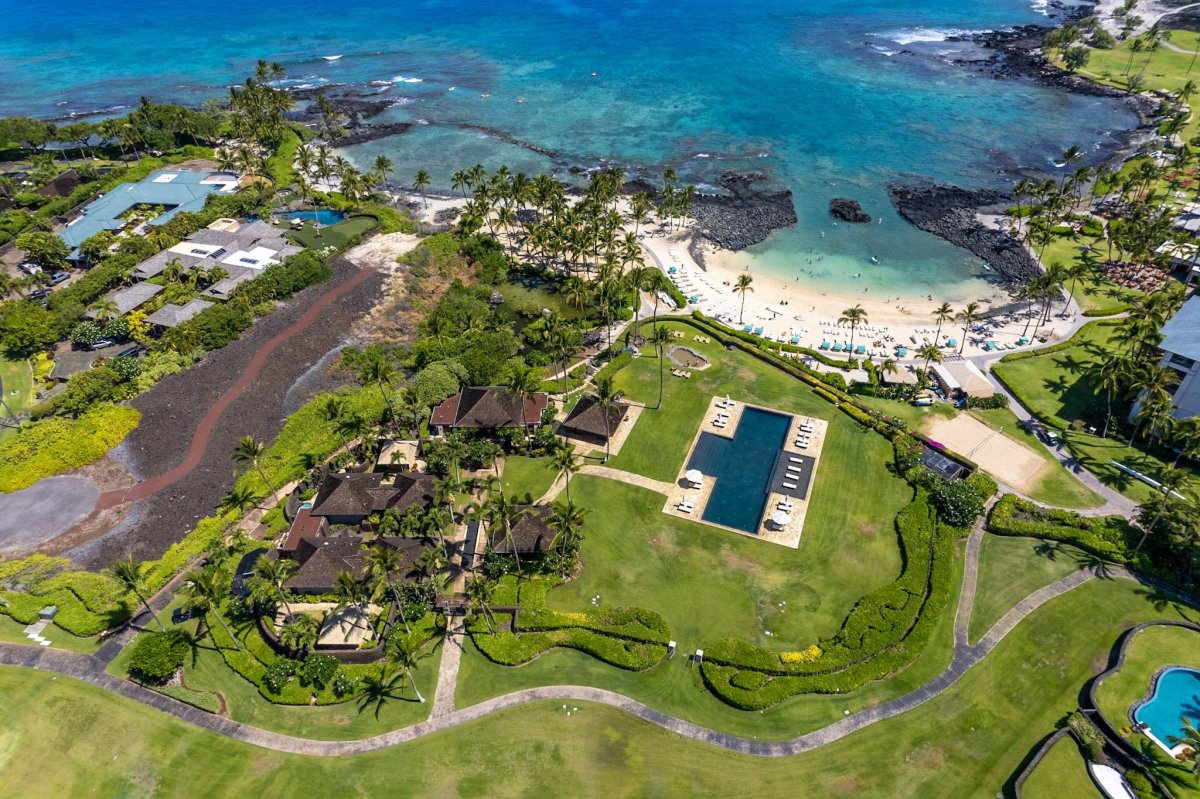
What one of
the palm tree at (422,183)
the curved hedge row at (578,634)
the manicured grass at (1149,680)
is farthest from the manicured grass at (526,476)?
the palm tree at (422,183)

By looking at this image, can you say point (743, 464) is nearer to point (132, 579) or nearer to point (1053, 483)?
point (1053, 483)

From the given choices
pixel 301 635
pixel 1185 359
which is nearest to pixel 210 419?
pixel 301 635

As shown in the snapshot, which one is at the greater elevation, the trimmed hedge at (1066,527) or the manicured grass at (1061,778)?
the trimmed hedge at (1066,527)

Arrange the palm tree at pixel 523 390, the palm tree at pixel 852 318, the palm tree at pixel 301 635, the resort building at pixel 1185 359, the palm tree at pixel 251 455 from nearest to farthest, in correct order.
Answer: the palm tree at pixel 301 635 < the palm tree at pixel 251 455 < the resort building at pixel 1185 359 < the palm tree at pixel 523 390 < the palm tree at pixel 852 318

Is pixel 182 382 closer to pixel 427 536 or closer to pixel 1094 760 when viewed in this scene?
pixel 427 536

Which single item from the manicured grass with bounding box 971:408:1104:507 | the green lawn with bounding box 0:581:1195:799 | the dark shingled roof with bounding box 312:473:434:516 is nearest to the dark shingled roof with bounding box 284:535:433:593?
the dark shingled roof with bounding box 312:473:434:516

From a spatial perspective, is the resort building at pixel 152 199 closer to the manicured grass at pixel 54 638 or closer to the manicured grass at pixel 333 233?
the manicured grass at pixel 333 233

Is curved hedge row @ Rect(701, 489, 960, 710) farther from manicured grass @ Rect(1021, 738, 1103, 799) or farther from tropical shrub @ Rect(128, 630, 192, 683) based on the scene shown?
tropical shrub @ Rect(128, 630, 192, 683)
